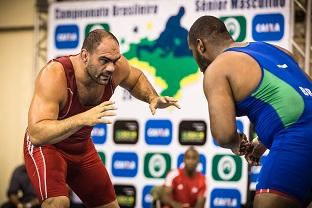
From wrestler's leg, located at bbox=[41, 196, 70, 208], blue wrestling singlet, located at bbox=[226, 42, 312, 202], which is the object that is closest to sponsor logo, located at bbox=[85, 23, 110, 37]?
wrestler's leg, located at bbox=[41, 196, 70, 208]

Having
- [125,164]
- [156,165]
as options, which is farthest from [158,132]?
[125,164]

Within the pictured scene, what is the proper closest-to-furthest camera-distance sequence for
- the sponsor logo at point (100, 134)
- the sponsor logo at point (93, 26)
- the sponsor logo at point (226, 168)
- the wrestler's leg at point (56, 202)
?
the wrestler's leg at point (56, 202) → the sponsor logo at point (226, 168) → the sponsor logo at point (100, 134) → the sponsor logo at point (93, 26)

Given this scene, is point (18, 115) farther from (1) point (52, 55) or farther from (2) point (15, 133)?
(1) point (52, 55)

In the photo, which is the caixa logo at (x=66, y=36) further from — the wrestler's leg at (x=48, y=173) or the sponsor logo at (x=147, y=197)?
the wrestler's leg at (x=48, y=173)

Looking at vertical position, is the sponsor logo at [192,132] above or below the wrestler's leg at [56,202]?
below

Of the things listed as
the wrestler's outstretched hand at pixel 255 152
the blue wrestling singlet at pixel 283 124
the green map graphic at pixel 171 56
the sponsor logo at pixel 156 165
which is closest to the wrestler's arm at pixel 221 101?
the blue wrestling singlet at pixel 283 124

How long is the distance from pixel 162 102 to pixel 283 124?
1.14m

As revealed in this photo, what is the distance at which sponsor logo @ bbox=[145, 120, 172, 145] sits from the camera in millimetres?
6723

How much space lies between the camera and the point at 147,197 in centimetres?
684

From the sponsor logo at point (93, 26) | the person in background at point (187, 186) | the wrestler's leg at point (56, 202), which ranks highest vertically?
the sponsor logo at point (93, 26)

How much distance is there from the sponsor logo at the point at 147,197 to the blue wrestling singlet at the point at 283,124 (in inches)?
164

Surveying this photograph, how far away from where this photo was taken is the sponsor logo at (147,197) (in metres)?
6.82

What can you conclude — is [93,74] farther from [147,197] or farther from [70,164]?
[147,197]

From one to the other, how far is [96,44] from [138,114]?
131 inches
